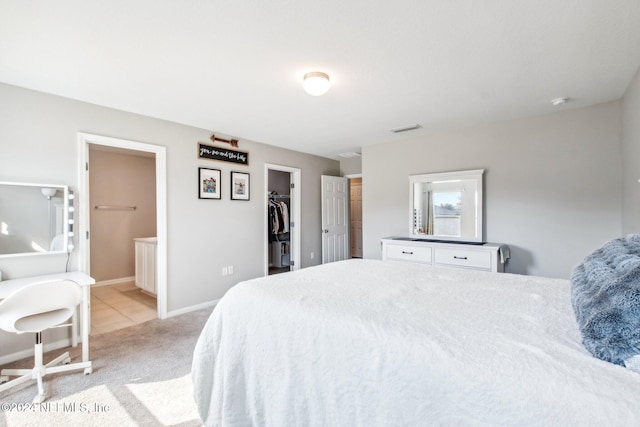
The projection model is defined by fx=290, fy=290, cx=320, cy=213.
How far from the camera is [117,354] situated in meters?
2.48

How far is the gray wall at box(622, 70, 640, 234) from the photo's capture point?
2285mm

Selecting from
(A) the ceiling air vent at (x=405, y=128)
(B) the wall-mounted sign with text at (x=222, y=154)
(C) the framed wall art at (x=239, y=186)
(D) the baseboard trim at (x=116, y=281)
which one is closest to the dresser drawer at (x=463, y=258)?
(A) the ceiling air vent at (x=405, y=128)

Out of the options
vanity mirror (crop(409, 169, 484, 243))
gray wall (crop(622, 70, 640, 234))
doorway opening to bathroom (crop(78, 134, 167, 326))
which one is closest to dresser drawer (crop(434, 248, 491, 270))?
vanity mirror (crop(409, 169, 484, 243))

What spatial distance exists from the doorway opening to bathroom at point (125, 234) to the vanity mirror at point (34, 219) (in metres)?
0.87

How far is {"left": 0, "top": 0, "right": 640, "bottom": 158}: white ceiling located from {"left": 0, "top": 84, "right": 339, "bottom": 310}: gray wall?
20 cm

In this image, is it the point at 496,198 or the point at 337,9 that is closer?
the point at 337,9

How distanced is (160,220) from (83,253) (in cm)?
78

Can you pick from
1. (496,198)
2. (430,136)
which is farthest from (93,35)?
(496,198)

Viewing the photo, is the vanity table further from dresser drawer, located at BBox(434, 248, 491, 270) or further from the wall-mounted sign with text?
dresser drawer, located at BBox(434, 248, 491, 270)

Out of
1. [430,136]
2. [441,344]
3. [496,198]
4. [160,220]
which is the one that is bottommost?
[441,344]

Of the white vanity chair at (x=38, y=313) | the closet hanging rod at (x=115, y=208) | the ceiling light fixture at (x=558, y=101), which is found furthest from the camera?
the closet hanging rod at (x=115, y=208)

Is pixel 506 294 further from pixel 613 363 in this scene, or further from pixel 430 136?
pixel 430 136

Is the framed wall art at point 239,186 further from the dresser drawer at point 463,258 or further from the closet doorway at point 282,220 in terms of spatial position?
the dresser drawer at point 463,258

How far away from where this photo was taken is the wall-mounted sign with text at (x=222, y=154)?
375 cm
